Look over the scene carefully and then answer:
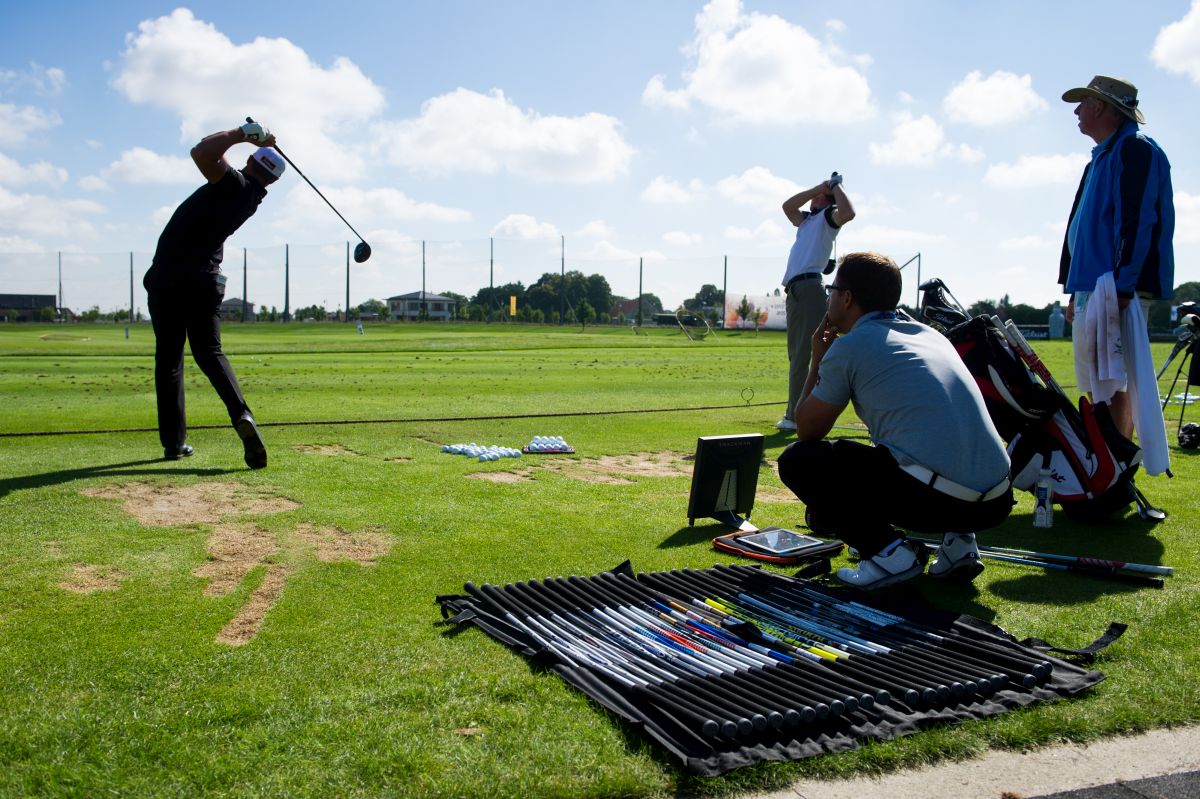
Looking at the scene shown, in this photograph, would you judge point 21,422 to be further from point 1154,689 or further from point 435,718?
point 1154,689

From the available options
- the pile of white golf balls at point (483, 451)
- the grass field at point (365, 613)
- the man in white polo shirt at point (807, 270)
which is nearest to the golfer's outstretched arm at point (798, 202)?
the man in white polo shirt at point (807, 270)

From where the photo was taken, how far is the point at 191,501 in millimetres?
6430

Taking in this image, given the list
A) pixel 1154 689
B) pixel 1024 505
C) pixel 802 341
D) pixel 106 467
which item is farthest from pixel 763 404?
pixel 1154 689

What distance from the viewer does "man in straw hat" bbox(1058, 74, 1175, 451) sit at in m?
6.72

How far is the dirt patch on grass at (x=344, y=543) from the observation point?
5.07 metres

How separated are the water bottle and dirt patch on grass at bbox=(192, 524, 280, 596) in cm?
475

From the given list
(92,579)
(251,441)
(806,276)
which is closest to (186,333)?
(251,441)

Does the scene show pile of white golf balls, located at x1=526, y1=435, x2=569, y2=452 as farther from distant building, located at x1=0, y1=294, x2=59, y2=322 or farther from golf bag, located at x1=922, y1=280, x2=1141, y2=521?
distant building, located at x1=0, y1=294, x2=59, y2=322

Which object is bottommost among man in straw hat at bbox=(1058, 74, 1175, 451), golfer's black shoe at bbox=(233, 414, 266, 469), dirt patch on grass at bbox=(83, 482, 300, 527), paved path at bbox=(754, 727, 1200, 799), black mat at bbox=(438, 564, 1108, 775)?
paved path at bbox=(754, 727, 1200, 799)

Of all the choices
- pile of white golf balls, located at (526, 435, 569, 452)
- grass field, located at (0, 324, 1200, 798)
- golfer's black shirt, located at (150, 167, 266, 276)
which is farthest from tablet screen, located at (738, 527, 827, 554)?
golfer's black shirt, located at (150, 167, 266, 276)

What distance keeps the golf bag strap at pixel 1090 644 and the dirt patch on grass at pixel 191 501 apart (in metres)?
4.50

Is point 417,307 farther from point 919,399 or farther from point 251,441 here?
point 919,399

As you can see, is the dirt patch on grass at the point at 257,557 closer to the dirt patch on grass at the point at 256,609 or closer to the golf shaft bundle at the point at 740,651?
the dirt patch on grass at the point at 256,609

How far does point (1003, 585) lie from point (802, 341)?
630 cm
